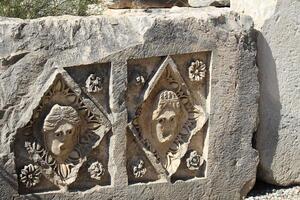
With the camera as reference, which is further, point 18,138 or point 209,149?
point 209,149

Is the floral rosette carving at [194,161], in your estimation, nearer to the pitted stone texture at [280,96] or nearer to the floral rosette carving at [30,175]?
the pitted stone texture at [280,96]

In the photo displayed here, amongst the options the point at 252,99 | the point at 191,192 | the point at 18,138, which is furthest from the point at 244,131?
the point at 18,138

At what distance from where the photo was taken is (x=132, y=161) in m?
4.64

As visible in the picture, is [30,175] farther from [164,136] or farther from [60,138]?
[164,136]

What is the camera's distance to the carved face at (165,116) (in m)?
4.63

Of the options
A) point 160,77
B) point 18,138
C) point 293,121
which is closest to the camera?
point 18,138

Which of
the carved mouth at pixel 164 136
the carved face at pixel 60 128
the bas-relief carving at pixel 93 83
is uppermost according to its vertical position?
the bas-relief carving at pixel 93 83

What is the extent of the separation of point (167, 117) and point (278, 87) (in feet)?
2.71

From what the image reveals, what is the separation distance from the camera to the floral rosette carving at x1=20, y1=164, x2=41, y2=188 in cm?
434

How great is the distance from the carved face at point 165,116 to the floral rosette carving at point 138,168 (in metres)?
0.18

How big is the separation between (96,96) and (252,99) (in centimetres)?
106

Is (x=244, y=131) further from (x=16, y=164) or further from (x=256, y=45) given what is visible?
(x=16, y=164)

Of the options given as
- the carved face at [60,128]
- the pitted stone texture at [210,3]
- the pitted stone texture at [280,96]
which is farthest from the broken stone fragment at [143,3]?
the carved face at [60,128]

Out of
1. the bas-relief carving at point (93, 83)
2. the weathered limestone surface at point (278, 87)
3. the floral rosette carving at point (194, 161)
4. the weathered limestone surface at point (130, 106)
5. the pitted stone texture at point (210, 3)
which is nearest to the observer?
the weathered limestone surface at point (130, 106)
